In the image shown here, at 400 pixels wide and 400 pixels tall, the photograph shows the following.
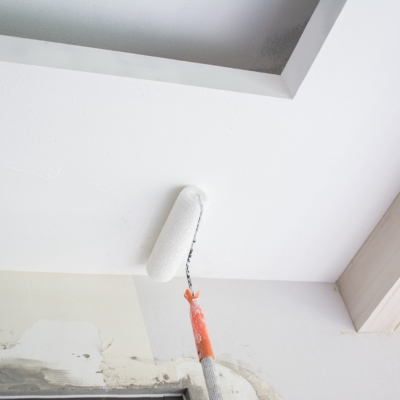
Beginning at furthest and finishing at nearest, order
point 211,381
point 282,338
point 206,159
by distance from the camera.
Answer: point 282,338 → point 206,159 → point 211,381

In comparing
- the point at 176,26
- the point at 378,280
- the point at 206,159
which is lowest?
the point at 378,280

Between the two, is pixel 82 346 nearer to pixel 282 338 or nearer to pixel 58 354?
pixel 58 354

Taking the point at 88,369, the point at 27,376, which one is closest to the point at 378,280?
the point at 88,369

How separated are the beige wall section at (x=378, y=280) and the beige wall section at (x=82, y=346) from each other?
0.48 meters

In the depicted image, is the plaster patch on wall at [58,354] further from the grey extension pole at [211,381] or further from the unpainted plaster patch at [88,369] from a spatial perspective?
the grey extension pole at [211,381]

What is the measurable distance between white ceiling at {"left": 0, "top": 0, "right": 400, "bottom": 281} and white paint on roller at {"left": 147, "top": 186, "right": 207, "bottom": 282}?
54mm

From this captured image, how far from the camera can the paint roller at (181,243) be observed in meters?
1.19

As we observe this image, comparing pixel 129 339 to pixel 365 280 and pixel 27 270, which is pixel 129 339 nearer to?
pixel 27 270

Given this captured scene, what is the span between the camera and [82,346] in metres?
1.22

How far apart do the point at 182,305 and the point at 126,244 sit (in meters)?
0.26

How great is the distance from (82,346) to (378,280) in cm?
98

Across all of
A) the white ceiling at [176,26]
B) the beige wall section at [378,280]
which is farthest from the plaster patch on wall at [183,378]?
the white ceiling at [176,26]

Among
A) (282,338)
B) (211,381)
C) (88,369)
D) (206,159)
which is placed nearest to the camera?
(211,381)

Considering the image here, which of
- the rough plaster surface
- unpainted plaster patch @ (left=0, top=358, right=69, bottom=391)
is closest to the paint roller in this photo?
the rough plaster surface
